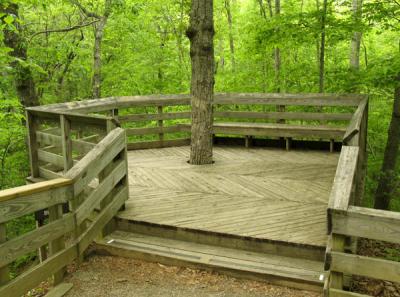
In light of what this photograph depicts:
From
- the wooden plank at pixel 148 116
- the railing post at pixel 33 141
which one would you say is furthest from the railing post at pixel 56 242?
the wooden plank at pixel 148 116

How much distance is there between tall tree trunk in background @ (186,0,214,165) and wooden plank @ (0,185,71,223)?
3.79 meters

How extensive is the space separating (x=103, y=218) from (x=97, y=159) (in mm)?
771

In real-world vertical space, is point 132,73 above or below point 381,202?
above

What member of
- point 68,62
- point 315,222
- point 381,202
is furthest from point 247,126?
point 68,62

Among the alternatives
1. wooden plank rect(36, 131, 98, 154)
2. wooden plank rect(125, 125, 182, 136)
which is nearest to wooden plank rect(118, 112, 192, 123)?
wooden plank rect(125, 125, 182, 136)

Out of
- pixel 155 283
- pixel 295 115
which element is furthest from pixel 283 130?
pixel 155 283

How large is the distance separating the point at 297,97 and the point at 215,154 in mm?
2041

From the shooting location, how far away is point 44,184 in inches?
142

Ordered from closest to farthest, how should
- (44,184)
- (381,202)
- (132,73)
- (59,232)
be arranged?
(44,184)
(59,232)
(381,202)
(132,73)

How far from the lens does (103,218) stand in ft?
15.4

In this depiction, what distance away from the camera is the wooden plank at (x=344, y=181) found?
10.9 ft

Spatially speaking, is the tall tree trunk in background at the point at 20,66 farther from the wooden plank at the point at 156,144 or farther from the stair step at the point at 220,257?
the stair step at the point at 220,257

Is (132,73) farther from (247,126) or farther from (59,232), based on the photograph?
(59,232)

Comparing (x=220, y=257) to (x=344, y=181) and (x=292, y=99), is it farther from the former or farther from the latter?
(x=292, y=99)
